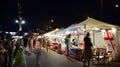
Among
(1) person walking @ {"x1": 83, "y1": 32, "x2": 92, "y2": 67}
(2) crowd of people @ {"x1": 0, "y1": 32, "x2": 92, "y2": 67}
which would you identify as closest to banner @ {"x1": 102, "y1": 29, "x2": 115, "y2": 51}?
(2) crowd of people @ {"x1": 0, "y1": 32, "x2": 92, "y2": 67}

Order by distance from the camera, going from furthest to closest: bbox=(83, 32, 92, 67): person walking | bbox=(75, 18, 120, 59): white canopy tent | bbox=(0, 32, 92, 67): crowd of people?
bbox=(75, 18, 120, 59): white canopy tent
bbox=(83, 32, 92, 67): person walking
bbox=(0, 32, 92, 67): crowd of people

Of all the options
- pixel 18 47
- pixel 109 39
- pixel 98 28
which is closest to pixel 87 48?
pixel 109 39

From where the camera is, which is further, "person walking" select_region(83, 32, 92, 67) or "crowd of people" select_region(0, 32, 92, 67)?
"person walking" select_region(83, 32, 92, 67)

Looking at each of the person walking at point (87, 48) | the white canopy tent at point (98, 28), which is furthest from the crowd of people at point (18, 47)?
the white canopy tent at point (98, 28)

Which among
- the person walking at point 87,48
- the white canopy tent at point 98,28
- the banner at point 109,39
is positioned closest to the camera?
the person walking at point 87,48

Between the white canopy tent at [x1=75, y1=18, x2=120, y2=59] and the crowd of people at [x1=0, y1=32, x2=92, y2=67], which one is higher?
the white canopy tent at [x1=75, y1=18, x2=120, y2=59]

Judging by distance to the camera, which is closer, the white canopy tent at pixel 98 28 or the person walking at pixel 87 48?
the person walking at pixel 87 48

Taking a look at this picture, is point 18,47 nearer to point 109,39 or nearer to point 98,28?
point 98,28

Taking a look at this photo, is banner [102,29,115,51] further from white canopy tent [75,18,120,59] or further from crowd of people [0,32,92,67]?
crowd of people [0,32,92,67]

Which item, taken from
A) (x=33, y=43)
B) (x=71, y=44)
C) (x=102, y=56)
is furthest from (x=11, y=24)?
(x=102, y=56)

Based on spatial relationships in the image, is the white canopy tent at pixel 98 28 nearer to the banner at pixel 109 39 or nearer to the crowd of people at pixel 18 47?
the banner at pixel 109 39

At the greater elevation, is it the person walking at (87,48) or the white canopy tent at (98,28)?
the white canopy tent at (98,28)

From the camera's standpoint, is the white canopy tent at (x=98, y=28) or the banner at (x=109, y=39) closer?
the white canopy tent at (x=98, y=28)

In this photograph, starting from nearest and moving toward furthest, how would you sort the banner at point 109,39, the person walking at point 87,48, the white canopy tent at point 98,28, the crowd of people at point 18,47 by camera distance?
the crowd of people at point 18,47 → the person walking at point 87,48 → the white canopy tent at point 98,28 → the banner at point 109,39
